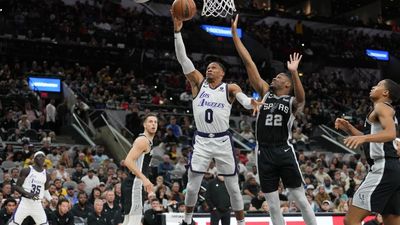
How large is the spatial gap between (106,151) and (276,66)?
15.2 metres

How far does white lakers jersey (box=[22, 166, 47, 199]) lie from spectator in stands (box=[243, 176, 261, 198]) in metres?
6.41

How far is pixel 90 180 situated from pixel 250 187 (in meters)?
4.58

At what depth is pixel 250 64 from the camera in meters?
7.77

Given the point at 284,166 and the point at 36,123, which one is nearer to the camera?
the point at 284,166

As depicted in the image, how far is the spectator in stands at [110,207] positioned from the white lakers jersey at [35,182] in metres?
1.53

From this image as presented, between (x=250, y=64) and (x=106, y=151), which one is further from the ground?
(x=250, y=64)

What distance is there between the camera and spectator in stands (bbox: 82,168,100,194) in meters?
15.9

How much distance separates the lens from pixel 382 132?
21.2 feet

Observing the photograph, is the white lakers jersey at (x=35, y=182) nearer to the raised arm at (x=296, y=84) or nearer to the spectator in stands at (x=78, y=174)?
the spectator in stands at (x=78, y=174)

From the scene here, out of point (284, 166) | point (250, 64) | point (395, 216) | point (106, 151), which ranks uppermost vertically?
point (250, 64)

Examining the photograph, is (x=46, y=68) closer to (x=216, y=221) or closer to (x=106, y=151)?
(x=106, y=151)

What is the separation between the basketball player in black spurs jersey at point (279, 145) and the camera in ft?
24.3

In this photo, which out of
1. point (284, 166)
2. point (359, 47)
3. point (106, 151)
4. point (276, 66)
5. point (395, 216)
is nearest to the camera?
point (395, 216)

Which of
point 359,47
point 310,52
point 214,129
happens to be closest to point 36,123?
point 214,129
